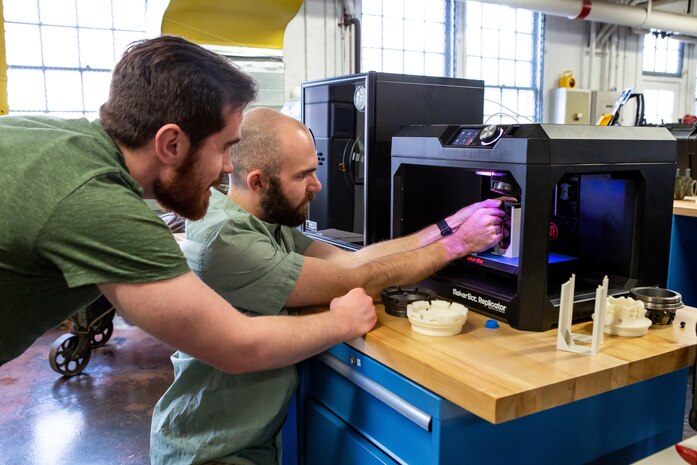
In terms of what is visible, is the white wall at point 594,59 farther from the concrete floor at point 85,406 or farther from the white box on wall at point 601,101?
the concrete floor at point 85,406

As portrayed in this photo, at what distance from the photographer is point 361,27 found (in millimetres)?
5613

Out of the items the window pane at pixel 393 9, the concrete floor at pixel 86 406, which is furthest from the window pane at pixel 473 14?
the concrete floor at pixel 86 406

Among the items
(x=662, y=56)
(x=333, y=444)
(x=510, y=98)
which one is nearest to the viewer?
(x=333, y=444)

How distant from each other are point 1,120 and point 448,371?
2.58 ft

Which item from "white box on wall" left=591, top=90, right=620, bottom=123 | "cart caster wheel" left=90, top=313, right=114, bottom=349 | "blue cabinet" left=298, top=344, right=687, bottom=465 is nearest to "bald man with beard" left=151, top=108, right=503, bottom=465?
"blue cabinet" left=298, top=344, right=687, bottom=465

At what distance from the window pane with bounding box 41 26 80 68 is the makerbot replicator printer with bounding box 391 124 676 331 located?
4.07 m

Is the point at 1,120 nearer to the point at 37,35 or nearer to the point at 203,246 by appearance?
the point at 203,246

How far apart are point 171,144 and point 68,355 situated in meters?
2.54

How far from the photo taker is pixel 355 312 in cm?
114

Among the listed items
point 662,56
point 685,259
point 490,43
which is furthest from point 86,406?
point 662,56

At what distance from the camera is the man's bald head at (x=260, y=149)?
1.36 meters

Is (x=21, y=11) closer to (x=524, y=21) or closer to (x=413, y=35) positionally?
(x=413, y=35)

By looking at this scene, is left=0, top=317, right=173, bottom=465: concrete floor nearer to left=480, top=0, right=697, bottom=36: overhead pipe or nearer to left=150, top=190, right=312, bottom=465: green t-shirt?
left=150, top=190, right=312, bottom=465: green t-shirt

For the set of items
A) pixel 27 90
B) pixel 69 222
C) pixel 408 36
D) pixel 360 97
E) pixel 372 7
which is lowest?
pixel 69 222
